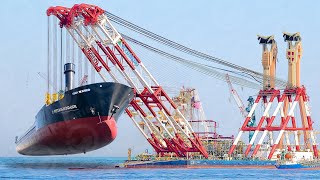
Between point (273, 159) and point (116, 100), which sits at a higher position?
point (116, 100)

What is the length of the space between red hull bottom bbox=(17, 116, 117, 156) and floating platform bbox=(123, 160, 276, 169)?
11.4 metres

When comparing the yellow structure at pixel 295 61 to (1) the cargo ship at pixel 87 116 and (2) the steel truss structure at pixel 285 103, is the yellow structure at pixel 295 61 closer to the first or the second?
(2) the steel truss structure at pixel 285 103

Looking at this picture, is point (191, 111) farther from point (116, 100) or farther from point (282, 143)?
point (116, 100)

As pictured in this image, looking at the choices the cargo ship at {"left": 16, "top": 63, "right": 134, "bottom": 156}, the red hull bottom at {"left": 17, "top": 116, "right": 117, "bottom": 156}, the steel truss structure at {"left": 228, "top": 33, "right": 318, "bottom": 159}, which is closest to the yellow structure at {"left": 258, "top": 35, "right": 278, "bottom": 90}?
the steel truss structure at {"left": 228, "top": 33, "right": 318, "bottom": 159}

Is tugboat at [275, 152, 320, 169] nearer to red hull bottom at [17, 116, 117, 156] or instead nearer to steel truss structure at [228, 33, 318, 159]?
steel truss structure at [228, 33, 318, 159]

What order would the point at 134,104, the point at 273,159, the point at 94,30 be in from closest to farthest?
the point at 94,30, the point at 134,104, the point at 273,159

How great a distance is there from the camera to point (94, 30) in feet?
278

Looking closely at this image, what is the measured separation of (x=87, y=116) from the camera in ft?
252

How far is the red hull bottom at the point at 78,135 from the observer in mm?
76250

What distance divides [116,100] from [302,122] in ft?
114

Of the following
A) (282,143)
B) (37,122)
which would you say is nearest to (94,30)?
(37,122)

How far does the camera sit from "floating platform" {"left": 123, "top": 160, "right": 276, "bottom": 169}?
90.9 metres

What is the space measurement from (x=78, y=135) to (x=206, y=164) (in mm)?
20936

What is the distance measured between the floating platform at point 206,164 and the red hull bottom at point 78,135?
11.4m
